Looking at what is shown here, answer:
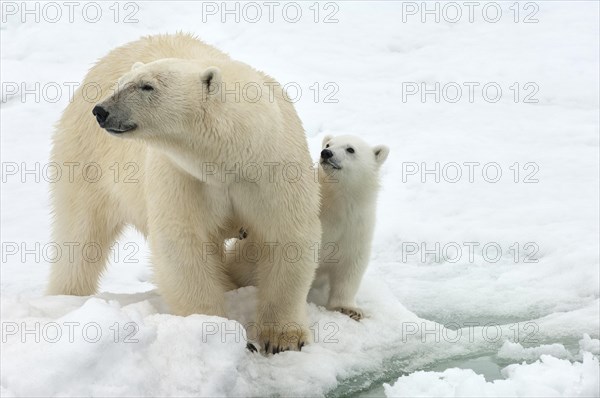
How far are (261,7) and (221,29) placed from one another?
3.84ft

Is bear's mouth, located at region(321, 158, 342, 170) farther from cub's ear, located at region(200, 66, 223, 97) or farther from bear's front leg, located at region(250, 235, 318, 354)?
cub's ear, located at region(200, 66, 223, 97)

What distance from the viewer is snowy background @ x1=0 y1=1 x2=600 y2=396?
12.2 feet

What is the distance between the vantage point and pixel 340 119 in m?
9.72

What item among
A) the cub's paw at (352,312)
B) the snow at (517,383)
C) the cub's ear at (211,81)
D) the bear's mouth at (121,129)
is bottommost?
the cub's paw at (352,312)

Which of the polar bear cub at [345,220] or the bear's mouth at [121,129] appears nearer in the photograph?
the bear's mouth at [121,129]

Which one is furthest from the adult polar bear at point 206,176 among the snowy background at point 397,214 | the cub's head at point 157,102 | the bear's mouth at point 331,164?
the bear's mouth at point 331,164

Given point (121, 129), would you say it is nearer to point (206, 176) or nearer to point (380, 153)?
point (206, 176)

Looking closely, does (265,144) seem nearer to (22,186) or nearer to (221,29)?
(22,186)

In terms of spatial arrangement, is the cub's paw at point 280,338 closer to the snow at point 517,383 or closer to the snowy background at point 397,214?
the snowy background at point 397,214

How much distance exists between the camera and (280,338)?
444cm

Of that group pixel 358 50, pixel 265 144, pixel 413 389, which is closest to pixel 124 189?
pixel 265 144

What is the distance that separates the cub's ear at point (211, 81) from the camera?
3893 mm

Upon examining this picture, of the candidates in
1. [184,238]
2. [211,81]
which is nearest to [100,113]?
[211,81]

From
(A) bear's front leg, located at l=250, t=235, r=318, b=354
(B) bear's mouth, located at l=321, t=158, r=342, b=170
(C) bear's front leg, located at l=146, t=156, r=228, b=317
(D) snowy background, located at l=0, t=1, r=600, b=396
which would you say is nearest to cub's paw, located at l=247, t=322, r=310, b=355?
(A) bear's front leg, located at l=250, t=235, r=318, b=354
